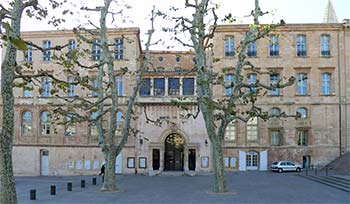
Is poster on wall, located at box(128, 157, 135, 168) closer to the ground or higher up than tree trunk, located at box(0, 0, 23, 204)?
closer to the ground

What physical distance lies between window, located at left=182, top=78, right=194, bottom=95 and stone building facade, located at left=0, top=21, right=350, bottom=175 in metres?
0.07

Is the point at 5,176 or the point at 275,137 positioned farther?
the point at 275,137

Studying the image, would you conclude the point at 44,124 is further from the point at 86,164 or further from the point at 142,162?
the point at 142,162

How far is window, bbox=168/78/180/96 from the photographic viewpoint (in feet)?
136

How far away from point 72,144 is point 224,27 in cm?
1853

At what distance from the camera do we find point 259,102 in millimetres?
41594

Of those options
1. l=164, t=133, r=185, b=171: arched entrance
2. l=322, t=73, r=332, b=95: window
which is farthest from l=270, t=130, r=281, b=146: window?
l=164, t=133, r=185, b=171: arched entrance

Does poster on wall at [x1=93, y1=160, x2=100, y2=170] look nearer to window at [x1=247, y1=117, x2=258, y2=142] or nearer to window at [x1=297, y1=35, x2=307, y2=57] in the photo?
window at [x1=247, y1=117, x2=258, y2=142]

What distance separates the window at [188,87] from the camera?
4184 cm

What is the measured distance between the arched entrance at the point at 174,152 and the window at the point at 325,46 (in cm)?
1602

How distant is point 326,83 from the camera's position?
137 ft

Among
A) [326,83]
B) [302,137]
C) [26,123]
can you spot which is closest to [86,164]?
[26,123]

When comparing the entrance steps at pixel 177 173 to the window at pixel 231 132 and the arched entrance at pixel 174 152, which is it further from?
the window at pixel 231 132

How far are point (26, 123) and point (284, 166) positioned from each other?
24.9 metres
